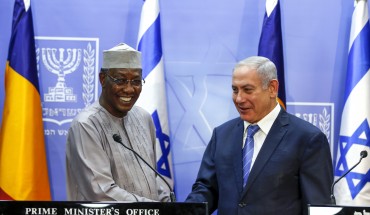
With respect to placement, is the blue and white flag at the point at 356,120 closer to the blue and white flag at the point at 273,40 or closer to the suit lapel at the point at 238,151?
the blue and white flag at the point at 273,40

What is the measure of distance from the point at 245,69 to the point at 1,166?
2.19 m

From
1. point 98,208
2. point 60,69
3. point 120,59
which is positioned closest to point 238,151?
point 120,59

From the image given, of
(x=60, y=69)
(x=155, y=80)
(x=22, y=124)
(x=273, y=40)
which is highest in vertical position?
(x=273, y=40)

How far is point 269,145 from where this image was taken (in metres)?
3.38

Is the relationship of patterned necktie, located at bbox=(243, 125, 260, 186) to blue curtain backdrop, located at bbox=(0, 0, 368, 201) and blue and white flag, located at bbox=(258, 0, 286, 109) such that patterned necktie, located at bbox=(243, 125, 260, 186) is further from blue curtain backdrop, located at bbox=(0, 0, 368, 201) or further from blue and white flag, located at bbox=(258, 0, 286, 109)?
blue curtain backdrop, located at bbox=(0, 0, 368, 201)

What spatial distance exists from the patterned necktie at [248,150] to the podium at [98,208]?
924mm

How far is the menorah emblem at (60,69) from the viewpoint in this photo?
5.12m

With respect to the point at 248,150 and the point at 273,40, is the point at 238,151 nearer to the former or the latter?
the point at 248,150

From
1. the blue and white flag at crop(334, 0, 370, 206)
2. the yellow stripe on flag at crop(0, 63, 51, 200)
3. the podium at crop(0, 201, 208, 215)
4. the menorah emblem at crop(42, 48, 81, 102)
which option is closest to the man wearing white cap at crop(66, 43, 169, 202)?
the podium at crop(0, 201, 208, 215)

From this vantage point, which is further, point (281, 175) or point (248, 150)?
point (248, 150)

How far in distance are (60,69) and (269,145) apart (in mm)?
2272

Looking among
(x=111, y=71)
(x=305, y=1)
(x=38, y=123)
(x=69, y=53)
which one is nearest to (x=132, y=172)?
(x=111, y=71)

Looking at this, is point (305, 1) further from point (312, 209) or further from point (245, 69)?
point (312, 209)

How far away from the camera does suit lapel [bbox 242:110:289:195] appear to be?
3324mm
